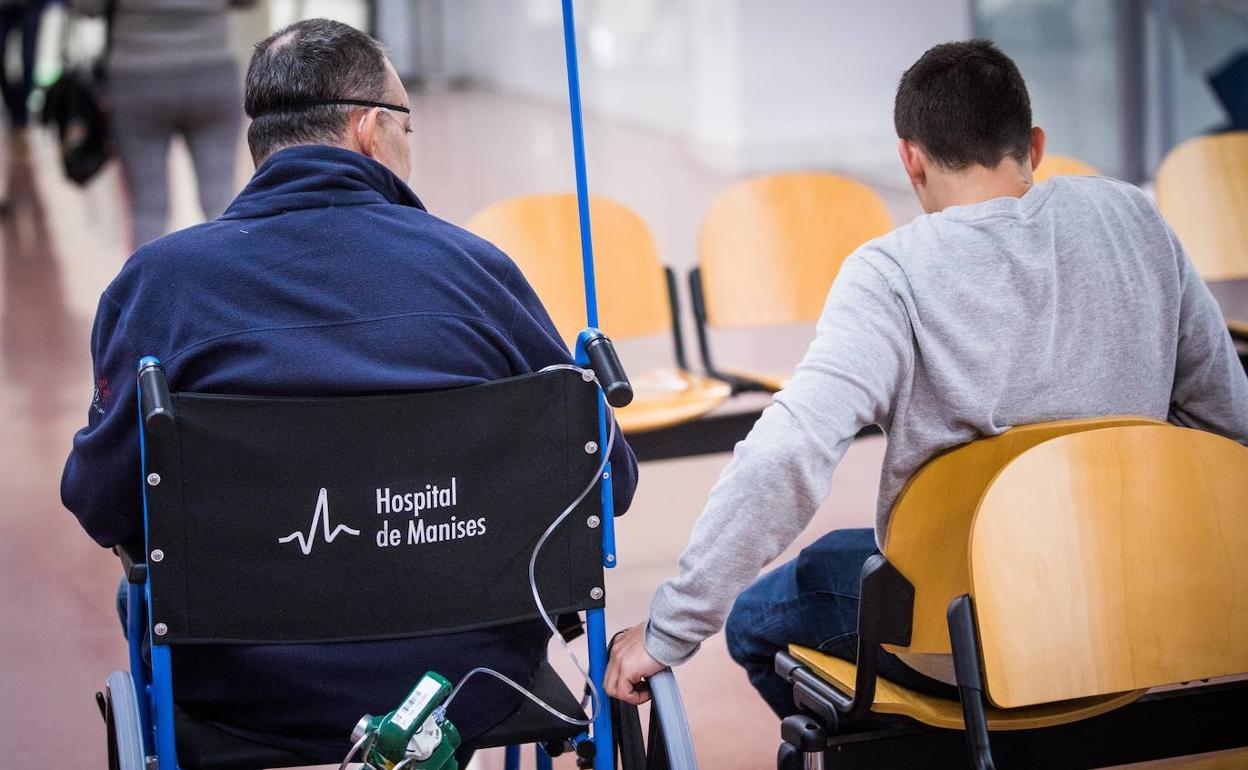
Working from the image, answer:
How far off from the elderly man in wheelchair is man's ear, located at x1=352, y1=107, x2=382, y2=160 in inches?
4.4

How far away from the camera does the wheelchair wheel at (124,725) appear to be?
142 cm

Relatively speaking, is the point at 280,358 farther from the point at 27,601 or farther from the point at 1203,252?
the point at 1203,252

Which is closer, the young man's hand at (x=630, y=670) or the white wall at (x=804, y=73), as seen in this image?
the young man's hand at (x=630, y=670)

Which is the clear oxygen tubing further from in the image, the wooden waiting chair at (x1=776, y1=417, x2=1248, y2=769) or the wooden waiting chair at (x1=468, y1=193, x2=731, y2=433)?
the wooden waiting chair at (x1=468, y1=193, x2=731, y2=433)

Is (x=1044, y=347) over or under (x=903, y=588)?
over

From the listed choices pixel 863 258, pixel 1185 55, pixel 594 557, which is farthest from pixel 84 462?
pixel 1185 55

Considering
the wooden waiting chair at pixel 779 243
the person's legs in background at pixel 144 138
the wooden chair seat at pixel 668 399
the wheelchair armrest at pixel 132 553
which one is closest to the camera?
the wheelchair armrest at pixel 132 553

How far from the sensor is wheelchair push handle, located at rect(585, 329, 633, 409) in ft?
4.53

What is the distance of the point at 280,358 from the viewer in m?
1.45

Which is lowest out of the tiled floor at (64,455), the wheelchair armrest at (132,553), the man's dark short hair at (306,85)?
the tiled floor at (64,455)

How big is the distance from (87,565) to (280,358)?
2180 millimetres

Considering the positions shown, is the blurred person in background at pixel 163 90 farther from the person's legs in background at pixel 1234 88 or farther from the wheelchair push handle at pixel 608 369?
the person's legs in background at pixel 1234 88

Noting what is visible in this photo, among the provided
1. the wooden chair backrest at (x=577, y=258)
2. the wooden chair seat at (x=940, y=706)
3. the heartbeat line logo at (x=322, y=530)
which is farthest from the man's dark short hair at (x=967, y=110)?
the wooden chair backrest at (x=577, y=258)

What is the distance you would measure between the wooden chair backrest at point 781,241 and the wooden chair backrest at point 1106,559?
220cm
